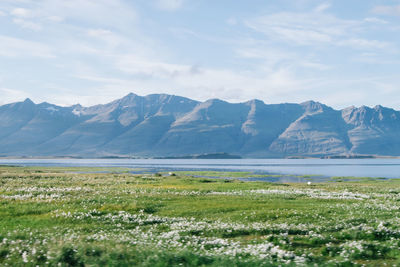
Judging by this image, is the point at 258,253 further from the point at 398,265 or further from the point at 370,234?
the point at 370,234

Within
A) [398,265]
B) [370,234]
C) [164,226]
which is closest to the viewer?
[398,265]

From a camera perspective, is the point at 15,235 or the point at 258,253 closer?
the point at 258,253

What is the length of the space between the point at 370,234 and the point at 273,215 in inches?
318

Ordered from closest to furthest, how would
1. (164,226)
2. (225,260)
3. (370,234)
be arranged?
(225,260) → (370,234) → (164,226)

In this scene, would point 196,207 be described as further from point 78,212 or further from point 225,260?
point 225,260

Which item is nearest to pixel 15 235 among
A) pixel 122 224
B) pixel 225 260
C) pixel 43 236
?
pixel 43 236

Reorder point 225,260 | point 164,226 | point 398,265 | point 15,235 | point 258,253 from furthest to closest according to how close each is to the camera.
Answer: point 164,226, point 15,235, point 258,253, point 398,265, point 225,260

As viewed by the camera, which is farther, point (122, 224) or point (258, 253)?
point (122, 224)

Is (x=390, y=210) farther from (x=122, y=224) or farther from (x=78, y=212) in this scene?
(x=78, y=212)

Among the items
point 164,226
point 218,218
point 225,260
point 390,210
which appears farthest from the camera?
point 390,210

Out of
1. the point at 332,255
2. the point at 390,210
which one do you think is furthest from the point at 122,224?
the point at 390,210

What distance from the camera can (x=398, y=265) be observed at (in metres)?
15.8

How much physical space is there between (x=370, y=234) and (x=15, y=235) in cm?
1906

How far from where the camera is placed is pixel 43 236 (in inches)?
781
